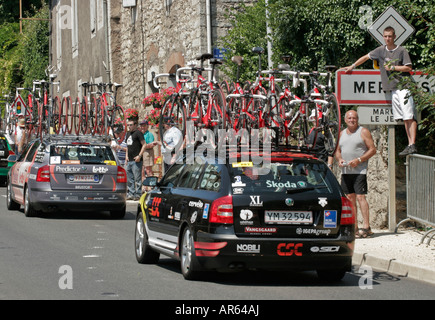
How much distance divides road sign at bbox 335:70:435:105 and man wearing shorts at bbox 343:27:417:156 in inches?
6.8

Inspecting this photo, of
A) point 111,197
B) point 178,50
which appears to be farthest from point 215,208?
point 178,50

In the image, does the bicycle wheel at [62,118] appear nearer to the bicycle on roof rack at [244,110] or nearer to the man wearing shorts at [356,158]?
the man wearing shorts at [356,158]

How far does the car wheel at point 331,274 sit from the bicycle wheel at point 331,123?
1621 millimetres

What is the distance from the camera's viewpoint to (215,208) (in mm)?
10203

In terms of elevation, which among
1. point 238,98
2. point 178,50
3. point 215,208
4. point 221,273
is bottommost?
point 221,273

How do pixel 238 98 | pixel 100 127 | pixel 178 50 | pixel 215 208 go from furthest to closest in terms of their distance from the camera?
1. pixel 178 50
2. pixel 100 127
3. pixel 238 98
4. pixel 215 208

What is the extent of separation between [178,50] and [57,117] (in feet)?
17.8

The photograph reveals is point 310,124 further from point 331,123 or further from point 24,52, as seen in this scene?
point 24,52

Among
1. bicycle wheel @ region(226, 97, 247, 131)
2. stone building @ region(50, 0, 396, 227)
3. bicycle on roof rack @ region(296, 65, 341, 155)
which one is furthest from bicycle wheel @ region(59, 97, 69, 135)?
bicycle on roof rack @ region(296, 65, 341, 155)

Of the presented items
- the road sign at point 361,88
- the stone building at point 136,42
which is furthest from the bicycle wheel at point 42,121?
the road sign at point 361,88

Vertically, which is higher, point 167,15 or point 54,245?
point 167,15

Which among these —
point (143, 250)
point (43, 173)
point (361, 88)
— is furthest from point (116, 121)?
point (143, 250)

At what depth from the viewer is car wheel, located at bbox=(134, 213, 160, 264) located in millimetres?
12125
